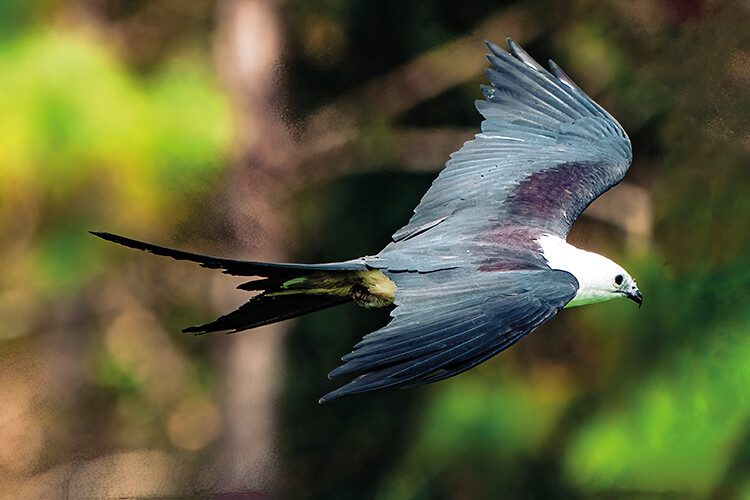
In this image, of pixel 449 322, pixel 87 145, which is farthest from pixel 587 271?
pixel 87 145

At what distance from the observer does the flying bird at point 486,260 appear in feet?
7.82

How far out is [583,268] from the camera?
9.96ft

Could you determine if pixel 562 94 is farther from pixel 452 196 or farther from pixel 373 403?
pixel 373 403

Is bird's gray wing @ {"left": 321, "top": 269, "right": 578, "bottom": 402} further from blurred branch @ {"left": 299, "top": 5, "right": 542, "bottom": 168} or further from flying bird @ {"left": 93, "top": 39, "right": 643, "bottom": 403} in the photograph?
blurred branch @ {"left": 299, "top": 5, "right": 542, "bottom": 168}

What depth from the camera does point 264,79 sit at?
226 inches

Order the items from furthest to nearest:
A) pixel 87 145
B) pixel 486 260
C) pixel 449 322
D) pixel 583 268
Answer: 1. pixel 87 145
2. pixel 583 268
3. pixel 486 260
4. pixel 449 322

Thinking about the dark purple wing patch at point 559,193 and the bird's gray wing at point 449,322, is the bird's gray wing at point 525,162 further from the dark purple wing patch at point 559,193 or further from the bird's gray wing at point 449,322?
the bird's gray wing at point 449,322

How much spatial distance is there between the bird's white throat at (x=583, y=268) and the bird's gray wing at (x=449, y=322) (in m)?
0.33

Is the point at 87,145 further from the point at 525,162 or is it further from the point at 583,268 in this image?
the point at 583,268

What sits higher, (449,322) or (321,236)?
(321,236)

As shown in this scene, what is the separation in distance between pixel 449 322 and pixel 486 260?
14.9 inches

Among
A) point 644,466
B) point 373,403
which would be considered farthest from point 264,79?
point 644,466

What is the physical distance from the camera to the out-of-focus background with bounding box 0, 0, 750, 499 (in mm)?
5605

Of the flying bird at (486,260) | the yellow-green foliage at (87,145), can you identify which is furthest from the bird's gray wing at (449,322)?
the yellow-green foliage at (87,145)
